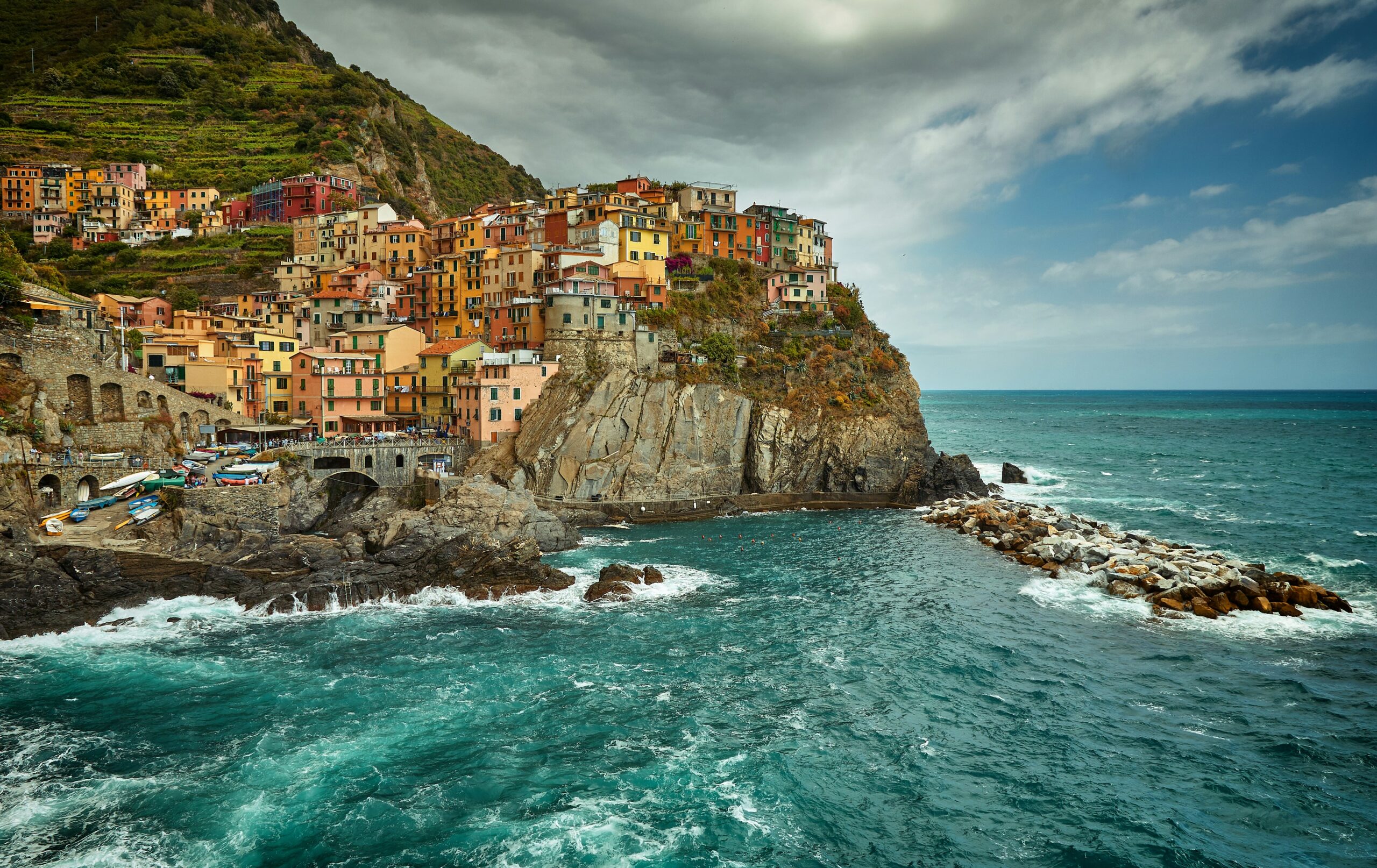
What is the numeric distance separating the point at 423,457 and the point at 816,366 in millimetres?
34332

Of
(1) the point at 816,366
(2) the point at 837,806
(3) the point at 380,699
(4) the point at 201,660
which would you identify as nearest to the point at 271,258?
(1) the point at 816,366

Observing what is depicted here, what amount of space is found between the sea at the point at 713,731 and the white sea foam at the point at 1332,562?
53 cm

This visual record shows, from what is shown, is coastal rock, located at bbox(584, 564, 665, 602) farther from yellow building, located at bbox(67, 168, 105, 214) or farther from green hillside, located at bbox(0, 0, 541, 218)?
yellow building, located at bbox(67, 168, 105, 214)

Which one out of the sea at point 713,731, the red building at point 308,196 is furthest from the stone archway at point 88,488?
the red building at point 308,196

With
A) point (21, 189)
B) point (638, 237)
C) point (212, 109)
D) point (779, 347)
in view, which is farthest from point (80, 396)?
point (212, 109)

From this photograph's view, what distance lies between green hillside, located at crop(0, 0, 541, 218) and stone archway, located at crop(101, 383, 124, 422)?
239 feet

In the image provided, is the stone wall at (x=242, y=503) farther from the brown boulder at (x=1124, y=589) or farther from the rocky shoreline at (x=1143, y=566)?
the brown boulder at (x=1124, y=589)

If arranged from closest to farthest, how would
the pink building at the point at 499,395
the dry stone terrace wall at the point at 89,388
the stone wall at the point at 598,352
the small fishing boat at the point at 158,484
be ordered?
the small fishing boat at the point at 158,484, the dry stone terrace wall at the point at 89,388, the pink building at the point at 499,395, the stone wall at the point at 598,352

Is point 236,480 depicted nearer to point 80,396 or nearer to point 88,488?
point 88,488

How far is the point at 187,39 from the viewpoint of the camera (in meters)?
152

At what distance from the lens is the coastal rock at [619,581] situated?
133ft

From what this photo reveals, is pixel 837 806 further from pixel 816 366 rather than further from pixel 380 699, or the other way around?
pixel 816 366

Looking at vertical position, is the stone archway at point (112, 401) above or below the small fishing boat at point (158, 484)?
above

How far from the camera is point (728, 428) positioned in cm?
6506
